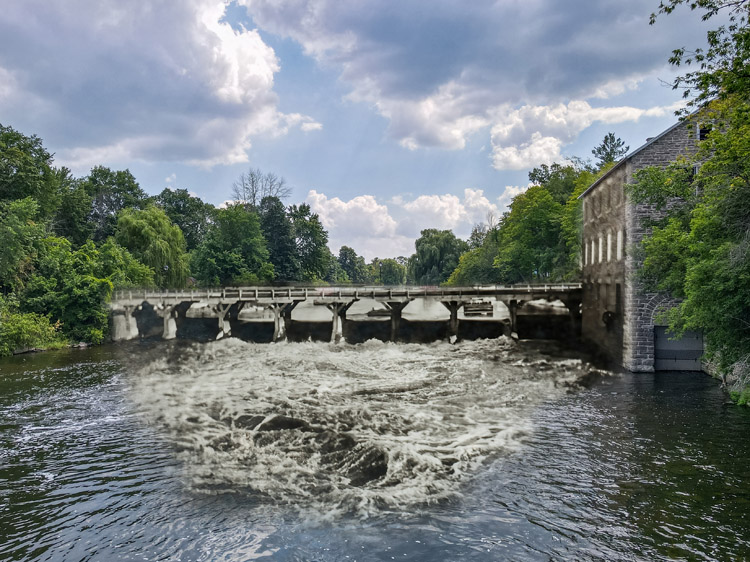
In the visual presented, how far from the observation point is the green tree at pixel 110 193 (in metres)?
62.2

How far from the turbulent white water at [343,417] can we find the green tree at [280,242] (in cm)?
3095

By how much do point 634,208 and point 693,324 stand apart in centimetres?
827

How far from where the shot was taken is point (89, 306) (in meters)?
35.9

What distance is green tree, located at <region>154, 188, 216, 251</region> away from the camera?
248 ft

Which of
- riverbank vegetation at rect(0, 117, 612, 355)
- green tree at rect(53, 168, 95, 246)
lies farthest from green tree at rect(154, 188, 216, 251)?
green tree at rect(53, 168, 95, 246)

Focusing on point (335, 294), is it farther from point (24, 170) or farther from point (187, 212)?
point (187, 212)

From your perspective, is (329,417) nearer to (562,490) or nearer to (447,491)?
(447,491)

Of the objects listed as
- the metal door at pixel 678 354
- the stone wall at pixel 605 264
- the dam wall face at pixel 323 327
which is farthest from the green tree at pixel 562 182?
the metal door at pixel 678 354

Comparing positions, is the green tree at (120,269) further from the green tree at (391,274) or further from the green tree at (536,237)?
the green tree at (391,274)

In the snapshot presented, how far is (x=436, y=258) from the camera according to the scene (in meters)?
90.8

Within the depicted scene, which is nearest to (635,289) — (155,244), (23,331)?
(23,331)

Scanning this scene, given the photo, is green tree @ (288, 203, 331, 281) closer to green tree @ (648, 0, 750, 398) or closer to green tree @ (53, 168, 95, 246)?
green tree @ (53, 168, 95, 246)

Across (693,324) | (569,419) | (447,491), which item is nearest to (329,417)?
(447,491)

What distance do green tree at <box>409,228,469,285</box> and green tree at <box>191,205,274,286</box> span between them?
39144 millimetres
